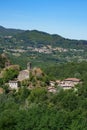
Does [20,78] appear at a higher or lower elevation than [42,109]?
higher

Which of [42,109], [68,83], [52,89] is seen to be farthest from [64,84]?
[42,109]

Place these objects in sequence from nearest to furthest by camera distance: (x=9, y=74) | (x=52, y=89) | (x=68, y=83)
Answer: (x=52, y=89) < (x=9, y=74) < (x=68, y=83)

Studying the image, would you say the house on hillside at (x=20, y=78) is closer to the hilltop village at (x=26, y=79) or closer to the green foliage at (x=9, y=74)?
the hilltop village at (x=26, y=79)

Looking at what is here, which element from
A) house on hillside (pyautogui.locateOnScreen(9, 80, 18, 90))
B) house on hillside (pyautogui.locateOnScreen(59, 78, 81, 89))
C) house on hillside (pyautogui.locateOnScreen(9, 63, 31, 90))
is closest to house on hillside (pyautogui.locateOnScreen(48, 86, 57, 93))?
house on hillside (pyautogui.locateOnScreen(9, 63, 31, 90))

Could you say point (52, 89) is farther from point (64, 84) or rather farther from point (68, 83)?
point (68, 83)

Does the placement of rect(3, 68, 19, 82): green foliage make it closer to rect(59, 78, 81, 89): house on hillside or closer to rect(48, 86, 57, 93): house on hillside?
rect(48, 86, 57, 93): house on hillside

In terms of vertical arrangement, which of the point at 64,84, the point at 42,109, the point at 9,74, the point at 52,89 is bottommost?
the point at 64,84

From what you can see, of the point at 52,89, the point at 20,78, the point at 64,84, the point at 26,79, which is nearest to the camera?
the point at 26,79

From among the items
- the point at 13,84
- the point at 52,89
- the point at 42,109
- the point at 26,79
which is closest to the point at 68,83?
the point at 52,89

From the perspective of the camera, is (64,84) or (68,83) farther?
(68,83)

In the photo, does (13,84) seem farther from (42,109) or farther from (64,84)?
(64,84)

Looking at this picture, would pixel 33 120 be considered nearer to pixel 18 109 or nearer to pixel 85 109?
pixel 18 109

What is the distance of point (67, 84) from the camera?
81.1 m

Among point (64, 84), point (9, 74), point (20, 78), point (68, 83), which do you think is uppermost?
point (9, 74)
